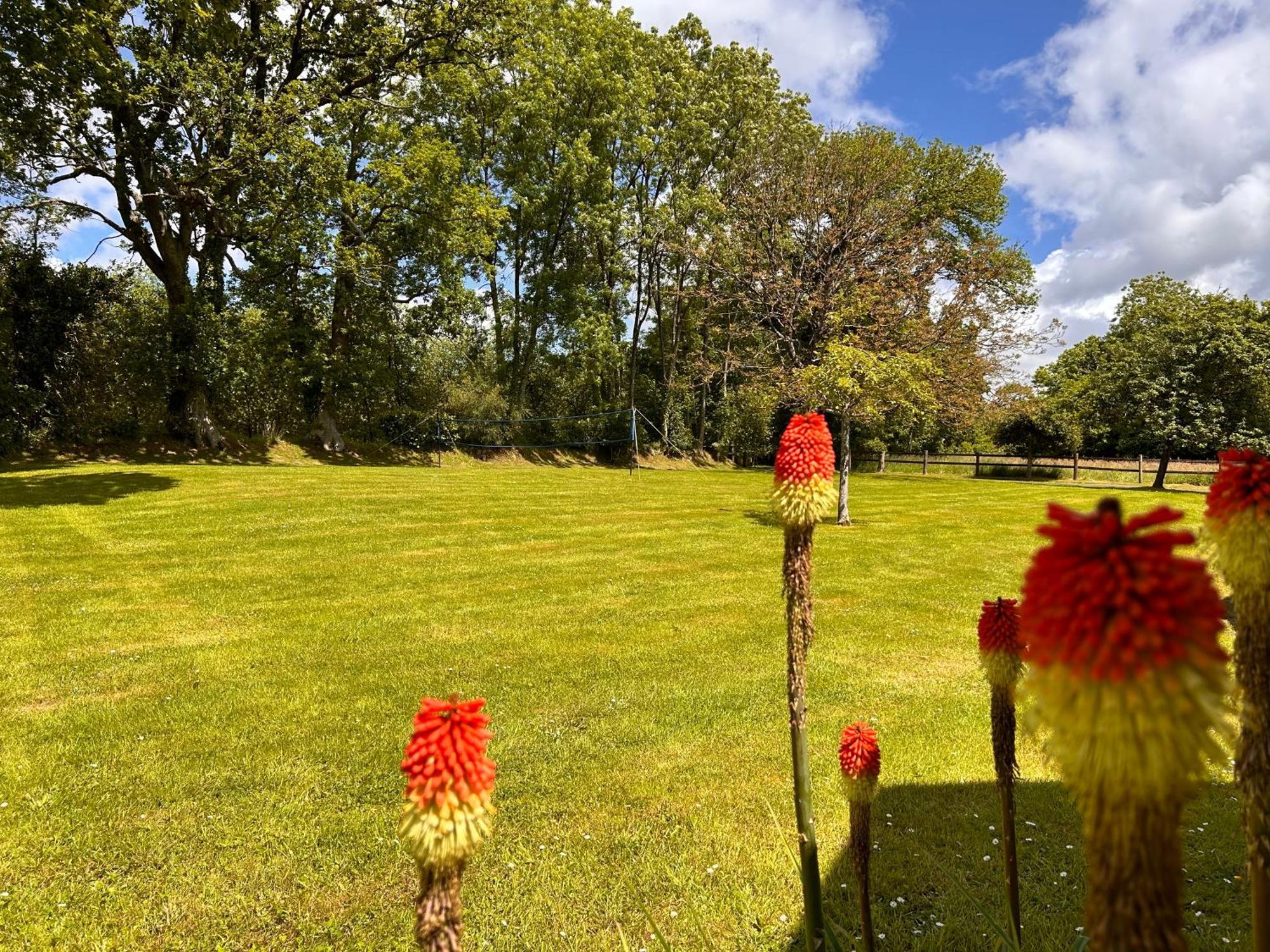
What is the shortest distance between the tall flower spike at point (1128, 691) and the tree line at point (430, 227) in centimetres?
1369

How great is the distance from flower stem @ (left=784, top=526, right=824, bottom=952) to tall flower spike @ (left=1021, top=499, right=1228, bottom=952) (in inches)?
37.6

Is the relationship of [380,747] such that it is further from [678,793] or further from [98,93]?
[98,93]

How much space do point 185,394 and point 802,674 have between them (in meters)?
26.4

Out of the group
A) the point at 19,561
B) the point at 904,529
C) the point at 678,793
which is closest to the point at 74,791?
the point at 678,793

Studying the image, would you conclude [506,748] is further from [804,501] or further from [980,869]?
→ [804,501]

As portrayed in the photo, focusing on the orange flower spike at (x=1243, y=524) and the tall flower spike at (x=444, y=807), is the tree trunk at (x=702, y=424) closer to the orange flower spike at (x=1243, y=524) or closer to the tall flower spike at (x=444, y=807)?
the orange flower spike at (x=1243, y=524)

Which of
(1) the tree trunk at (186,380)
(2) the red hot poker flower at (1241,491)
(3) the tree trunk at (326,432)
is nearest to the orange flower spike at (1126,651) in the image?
(2) the red hot poker flower at (1241,491)

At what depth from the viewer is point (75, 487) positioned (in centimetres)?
1602

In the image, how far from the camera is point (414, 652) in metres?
7.47

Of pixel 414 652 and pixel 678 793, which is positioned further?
pixel 414 652

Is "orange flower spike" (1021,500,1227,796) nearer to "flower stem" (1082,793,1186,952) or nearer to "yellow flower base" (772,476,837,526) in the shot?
"flower stem" (1082,793,1186,952)

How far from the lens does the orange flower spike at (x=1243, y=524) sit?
110cm

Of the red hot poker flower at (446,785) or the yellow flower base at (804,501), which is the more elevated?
the yellow flower base at (804,501)

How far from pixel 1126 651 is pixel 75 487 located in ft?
68.1
